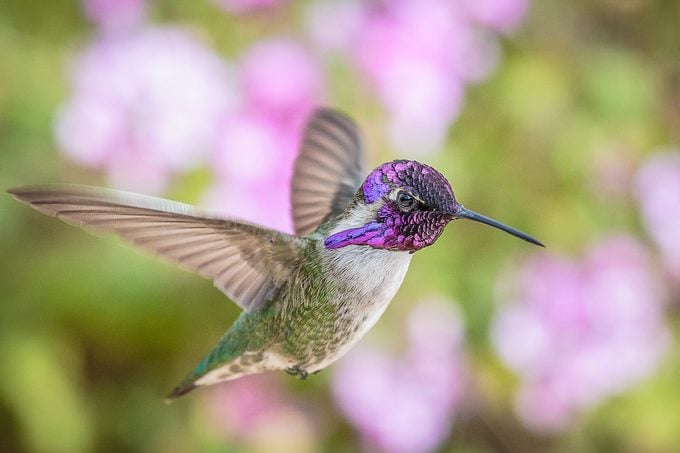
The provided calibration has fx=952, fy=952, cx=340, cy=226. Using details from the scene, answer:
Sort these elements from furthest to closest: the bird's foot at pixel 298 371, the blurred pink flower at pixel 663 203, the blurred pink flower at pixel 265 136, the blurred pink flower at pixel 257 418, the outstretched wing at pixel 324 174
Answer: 1. the blurred pink flower at pixel 663 203
2. the blurred pink flower at pixel 257 418
3. the blurred pink flower at pixel 265 136
4. the outstretched wing at pixel 324 174
5. the bird's foot at pixel 298 371

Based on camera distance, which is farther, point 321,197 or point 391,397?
point 391,397

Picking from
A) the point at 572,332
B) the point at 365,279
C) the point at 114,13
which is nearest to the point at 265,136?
the point at 114,13

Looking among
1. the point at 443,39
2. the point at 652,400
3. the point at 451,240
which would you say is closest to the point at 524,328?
the point at 451,240

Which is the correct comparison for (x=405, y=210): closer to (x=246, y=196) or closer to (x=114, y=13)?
(x=246, y=196)

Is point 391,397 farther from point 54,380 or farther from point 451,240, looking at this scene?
point 54,380

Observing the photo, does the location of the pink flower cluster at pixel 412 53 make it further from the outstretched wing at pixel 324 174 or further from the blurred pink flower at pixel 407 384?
the outstretched wing at pixel 324 174

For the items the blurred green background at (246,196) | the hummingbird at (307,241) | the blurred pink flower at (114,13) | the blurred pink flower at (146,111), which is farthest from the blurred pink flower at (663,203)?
the hummingbird at (307,241)

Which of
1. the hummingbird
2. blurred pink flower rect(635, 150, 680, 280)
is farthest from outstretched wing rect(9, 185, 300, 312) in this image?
blurred pink flower rect(635, 150, 680, 280)
